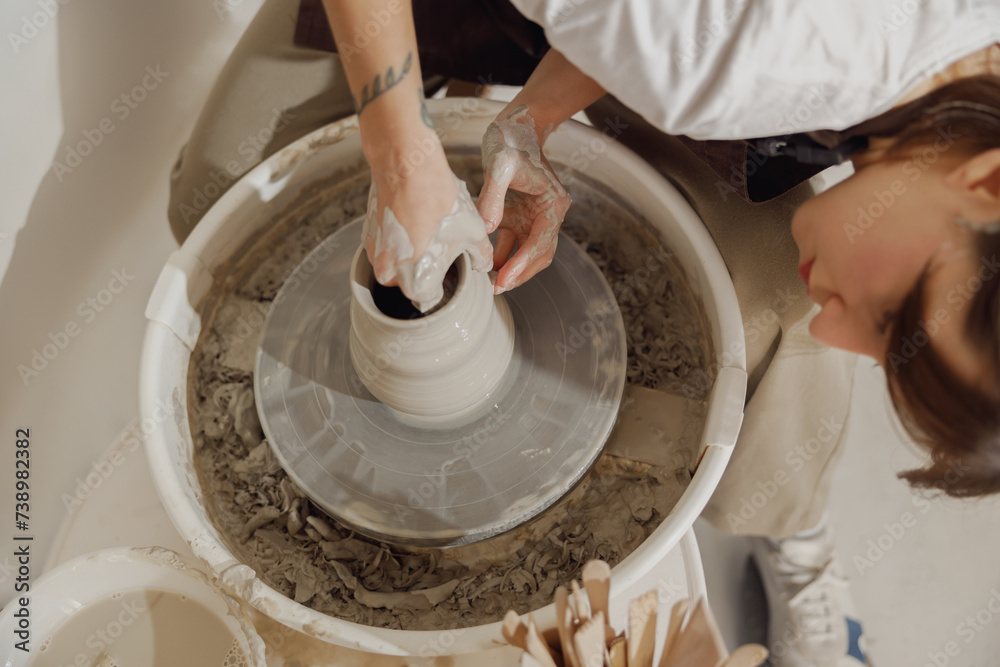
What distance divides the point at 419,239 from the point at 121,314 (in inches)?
54.5

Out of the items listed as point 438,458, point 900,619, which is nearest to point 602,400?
point 438,458

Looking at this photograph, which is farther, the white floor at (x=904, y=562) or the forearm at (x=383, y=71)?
the white floor at (x=904, y=562)

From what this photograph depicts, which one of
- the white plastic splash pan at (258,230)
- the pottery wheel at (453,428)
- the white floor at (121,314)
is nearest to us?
the white plastic splash pan at (258,230)

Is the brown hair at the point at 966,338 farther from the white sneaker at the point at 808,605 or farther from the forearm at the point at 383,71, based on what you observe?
the white sneaker at the point at 808,605

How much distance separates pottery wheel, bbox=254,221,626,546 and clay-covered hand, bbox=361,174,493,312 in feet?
1.09

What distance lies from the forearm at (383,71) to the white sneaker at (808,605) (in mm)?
1548

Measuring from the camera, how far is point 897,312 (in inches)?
34.5

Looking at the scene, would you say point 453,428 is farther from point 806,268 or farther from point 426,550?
point 806,268

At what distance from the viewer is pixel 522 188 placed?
1114 mm

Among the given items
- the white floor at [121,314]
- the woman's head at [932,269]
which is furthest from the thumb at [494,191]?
the white floor at [121,314]

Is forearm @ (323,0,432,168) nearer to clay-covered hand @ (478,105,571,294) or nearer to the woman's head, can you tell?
clay-covered hand @ (478,105,571,294)

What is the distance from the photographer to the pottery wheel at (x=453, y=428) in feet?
3.65

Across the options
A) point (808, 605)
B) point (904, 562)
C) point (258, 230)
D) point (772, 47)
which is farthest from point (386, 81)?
point (904, 562)

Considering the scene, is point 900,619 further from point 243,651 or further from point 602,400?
point 243,651
